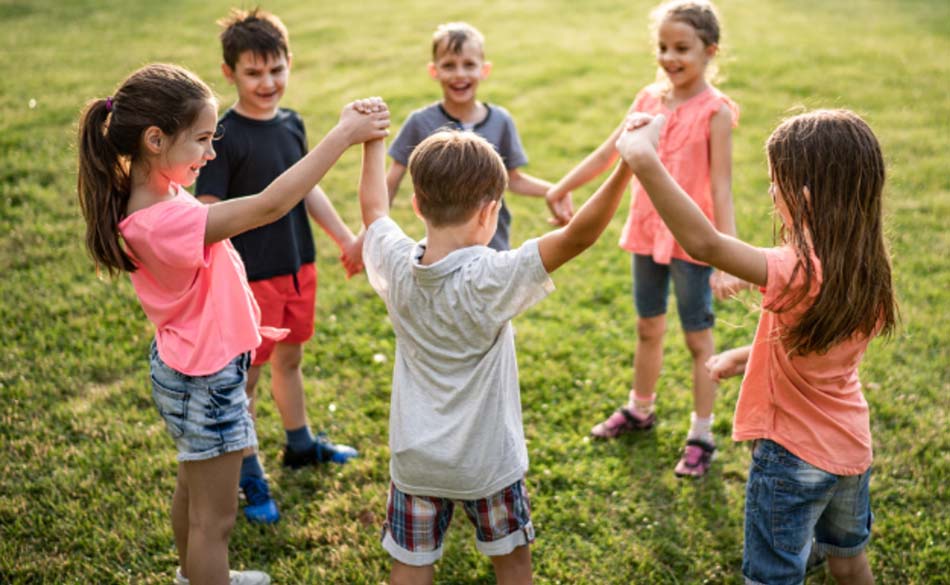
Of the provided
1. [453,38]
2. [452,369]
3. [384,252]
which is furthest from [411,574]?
[453,38]

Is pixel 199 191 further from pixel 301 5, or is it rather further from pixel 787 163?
pixel 301 5

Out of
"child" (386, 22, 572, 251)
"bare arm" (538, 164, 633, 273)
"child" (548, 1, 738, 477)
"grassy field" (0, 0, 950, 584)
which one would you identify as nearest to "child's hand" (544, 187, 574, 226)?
"child" (548, 1, 738, 477)

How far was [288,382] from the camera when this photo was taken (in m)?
4.04

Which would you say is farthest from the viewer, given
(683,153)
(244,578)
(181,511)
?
(683,153)

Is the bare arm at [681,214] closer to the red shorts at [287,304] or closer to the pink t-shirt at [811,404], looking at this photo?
the pink t-shirt at [811,404]

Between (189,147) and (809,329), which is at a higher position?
(189,147)

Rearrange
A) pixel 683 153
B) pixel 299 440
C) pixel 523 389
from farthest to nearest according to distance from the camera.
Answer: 1. pixel 523 389
2. pixel 299 440
3. pixel 683 153

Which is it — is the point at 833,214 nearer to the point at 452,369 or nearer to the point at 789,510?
the point at 789,510

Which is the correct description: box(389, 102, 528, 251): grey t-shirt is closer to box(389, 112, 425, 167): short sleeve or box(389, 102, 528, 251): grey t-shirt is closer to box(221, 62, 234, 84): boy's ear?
box(389, 112, 425, 167): short sleeve

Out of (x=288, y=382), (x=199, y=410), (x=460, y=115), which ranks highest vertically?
(x=460, y=115)

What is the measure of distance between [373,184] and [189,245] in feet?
2.00

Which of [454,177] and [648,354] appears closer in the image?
[454,177]

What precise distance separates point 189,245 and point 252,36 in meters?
1.41

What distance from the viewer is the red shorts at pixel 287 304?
381cm
